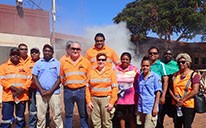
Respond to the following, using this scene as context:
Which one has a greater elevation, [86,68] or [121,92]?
[86,68]

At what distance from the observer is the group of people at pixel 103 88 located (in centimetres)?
401

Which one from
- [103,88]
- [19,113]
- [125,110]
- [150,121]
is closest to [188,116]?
[150,121]

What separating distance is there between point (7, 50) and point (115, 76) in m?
5.86

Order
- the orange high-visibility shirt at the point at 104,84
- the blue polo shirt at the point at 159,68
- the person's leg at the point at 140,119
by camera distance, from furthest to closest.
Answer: the blue polo shirt at the point at 159,68
the orange high-visibility shirt at the point at 104,84
the person's leg at the point at 140,119

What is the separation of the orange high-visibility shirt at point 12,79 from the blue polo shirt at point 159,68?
7.57 feet

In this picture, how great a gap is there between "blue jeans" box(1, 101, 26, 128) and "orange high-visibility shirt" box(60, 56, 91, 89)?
3.22 feet

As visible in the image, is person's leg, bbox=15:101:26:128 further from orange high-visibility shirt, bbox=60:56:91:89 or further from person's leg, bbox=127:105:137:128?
person's leg, bbox=127:105:137:128

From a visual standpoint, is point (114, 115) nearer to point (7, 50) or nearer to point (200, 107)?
point (200, 107)

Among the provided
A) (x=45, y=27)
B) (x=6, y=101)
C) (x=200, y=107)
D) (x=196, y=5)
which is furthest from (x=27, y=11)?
(x=196, y=5)

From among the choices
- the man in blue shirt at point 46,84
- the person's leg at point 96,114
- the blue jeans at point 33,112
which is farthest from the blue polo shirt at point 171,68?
the blue jeans at point 33,112

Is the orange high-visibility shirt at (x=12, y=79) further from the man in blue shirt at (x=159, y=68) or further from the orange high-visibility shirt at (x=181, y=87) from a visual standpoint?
the orange high-visibility shirt at (x=181, y=87)

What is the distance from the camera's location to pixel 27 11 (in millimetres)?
10117

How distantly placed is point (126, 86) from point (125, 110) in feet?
1.42

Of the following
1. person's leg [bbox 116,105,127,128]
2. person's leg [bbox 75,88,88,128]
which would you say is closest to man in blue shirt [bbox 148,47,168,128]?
person's leg [bbox 116,105,127,128]
